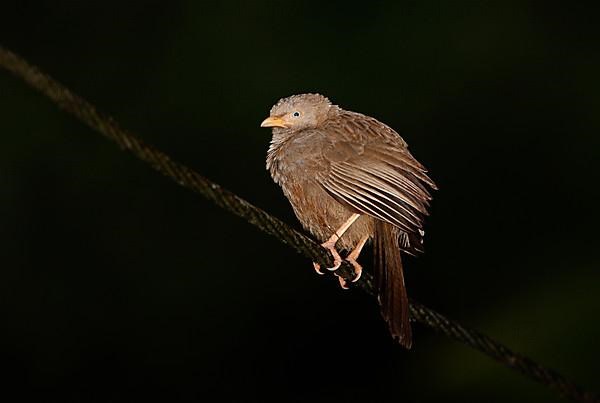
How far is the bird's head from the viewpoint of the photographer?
6598mm

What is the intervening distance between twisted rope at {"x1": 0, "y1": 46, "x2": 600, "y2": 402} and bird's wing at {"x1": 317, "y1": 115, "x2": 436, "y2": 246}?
512 mm

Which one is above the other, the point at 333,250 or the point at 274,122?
the point at 274,122

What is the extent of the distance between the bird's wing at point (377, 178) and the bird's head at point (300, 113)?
0.36 m

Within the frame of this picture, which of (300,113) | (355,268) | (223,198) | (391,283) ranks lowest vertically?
(391,283)

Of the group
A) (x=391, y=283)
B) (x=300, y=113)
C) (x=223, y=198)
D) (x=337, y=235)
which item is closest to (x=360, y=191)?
(x=337, y=235)

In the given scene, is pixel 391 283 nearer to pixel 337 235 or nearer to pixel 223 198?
pixel 337 235

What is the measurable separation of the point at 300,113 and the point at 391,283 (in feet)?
4.42

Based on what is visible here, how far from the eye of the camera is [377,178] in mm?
5836

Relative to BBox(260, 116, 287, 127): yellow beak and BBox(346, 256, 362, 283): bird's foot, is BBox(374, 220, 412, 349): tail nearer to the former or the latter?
BBox(346, 256, 362, 283): bird's foot

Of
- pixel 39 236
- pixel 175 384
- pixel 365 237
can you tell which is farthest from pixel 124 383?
pixel 365 237

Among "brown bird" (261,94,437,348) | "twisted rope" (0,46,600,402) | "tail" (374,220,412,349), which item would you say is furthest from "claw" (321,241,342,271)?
"twisted rope" (0,46,600,402)

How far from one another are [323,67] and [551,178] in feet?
7.85

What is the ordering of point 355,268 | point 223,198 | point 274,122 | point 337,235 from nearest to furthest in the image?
point 223,198 < point 355,268 < point 337,235 < point 274,122

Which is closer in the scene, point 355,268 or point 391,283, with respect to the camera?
point 391,283
